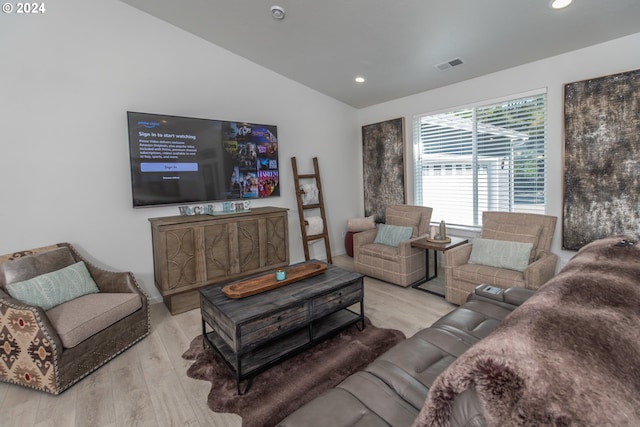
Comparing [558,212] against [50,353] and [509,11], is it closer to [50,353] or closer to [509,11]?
[509,11]

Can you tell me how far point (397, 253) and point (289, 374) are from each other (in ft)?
6.82

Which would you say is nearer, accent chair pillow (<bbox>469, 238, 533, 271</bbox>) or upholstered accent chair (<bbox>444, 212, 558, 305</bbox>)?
upholstered accent chair (<bbox>444, 212, 558, 305</bbox>)

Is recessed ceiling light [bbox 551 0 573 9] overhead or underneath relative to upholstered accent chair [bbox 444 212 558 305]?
overhead

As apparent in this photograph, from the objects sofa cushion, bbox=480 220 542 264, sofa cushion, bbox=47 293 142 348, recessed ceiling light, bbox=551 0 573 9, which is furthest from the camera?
sofa cushion, bbox=480 220 542 264

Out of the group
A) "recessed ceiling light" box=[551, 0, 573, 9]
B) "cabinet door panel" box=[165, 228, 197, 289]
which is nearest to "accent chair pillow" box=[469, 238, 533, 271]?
"recessed ceiling light" box=[551, 0, 573, 9]

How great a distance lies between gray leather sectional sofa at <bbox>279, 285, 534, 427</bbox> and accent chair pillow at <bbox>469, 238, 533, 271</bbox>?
1.20 meters

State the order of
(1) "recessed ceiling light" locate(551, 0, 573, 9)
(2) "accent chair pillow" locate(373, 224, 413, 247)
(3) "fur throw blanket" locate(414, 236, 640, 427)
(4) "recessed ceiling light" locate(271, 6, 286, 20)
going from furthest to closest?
(2) "accent chair pillow" locate(373, 224, 413, 247), (4) "recessed ceiling light" locate(271, 6, 286, 20), (1) "recessed ceiling light" locate(551, 0, 573, 9), (3) "fur throw blanket" locate(414, 236, 640, 427)

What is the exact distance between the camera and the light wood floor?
1.82m

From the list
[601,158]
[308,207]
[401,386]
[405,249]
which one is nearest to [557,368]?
[401,386]

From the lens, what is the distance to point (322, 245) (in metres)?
5.11

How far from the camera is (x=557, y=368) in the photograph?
0.70 metres

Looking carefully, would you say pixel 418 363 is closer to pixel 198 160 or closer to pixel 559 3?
pixel 559 3

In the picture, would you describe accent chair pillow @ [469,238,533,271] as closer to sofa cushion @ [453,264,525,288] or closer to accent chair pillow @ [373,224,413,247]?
sofa cushion @ [453,264,525,288]

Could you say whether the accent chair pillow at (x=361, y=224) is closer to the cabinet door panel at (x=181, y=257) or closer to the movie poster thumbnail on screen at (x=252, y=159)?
the movie poster thumbnail on screen at (x=252, y=159)
